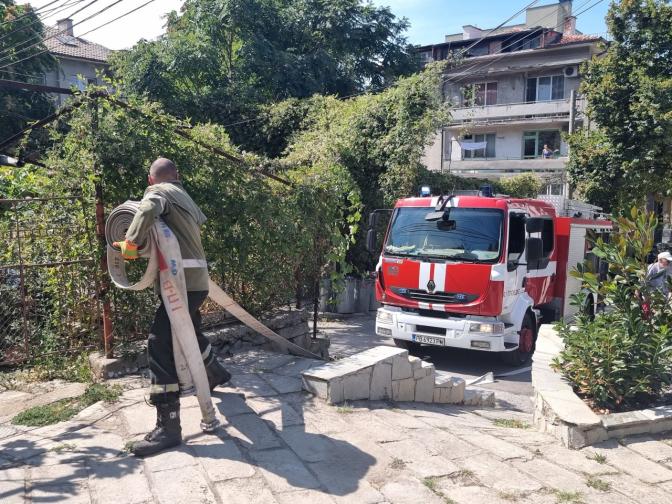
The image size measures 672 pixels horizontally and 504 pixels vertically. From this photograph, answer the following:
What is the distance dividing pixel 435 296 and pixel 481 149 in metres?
28.4

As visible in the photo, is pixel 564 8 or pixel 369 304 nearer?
pixel 369 304

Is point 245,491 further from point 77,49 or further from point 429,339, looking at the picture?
point 77,49

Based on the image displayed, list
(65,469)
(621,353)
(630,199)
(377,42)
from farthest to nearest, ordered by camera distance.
→ (377,42) → (630,199) → (621,353) → (65,469)

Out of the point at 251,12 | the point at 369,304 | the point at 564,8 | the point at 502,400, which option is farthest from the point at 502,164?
the point at 502,400

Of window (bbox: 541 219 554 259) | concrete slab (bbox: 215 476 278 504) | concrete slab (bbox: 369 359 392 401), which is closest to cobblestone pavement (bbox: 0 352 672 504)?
concrete slab (bbox: 215 476 278 504)

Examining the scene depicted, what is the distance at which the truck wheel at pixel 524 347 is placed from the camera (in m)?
8.61

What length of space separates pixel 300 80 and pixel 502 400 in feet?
51.0

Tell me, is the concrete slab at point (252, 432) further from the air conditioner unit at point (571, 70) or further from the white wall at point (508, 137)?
the air conditioner unit at point (571, 70)

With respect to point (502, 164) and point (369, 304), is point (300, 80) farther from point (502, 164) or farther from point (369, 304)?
point (502, 164)

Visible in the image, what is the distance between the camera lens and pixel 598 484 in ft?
11.9

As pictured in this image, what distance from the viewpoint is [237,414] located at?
428 centimetres

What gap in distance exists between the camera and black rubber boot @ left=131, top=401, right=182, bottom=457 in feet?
11.8

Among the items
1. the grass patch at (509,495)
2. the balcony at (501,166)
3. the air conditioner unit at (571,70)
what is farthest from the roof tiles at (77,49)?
→ the grass patch at (509,495)

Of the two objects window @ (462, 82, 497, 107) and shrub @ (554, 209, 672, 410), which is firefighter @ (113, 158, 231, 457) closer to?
shrub @ (554, 209, 672, 410)
